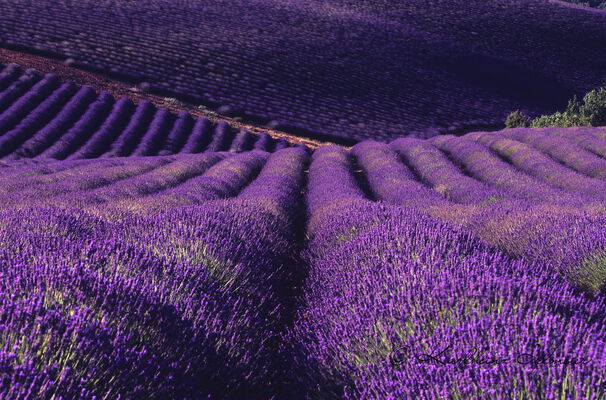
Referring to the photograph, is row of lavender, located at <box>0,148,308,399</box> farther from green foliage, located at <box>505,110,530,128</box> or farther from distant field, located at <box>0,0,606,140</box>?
green foliage, located at <box>505,110,530,128</box>

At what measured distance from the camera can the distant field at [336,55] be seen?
2538 cm

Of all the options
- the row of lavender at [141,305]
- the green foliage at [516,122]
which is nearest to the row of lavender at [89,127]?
the green foliage at [516,122]

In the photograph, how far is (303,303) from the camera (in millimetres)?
4488

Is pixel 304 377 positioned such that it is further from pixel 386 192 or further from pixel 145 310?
pixel 386 192

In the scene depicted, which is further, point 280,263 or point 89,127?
point 89,127

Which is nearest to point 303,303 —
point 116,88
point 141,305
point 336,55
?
point 141,305

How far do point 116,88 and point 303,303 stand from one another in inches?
854

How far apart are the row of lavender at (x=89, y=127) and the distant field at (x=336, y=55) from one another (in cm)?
344

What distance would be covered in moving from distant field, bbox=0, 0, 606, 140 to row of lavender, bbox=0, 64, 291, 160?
3442mm

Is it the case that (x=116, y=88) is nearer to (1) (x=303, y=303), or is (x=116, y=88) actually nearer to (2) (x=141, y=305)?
(1) (x=303, y=303)

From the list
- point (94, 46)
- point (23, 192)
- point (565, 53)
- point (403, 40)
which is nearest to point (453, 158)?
point (23, 192)

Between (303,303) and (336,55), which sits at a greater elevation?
(303,303)

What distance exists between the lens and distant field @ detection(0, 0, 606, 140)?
2538 cm

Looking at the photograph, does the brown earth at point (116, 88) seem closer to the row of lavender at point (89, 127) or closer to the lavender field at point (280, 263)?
the lavender field at point (280, 263)
